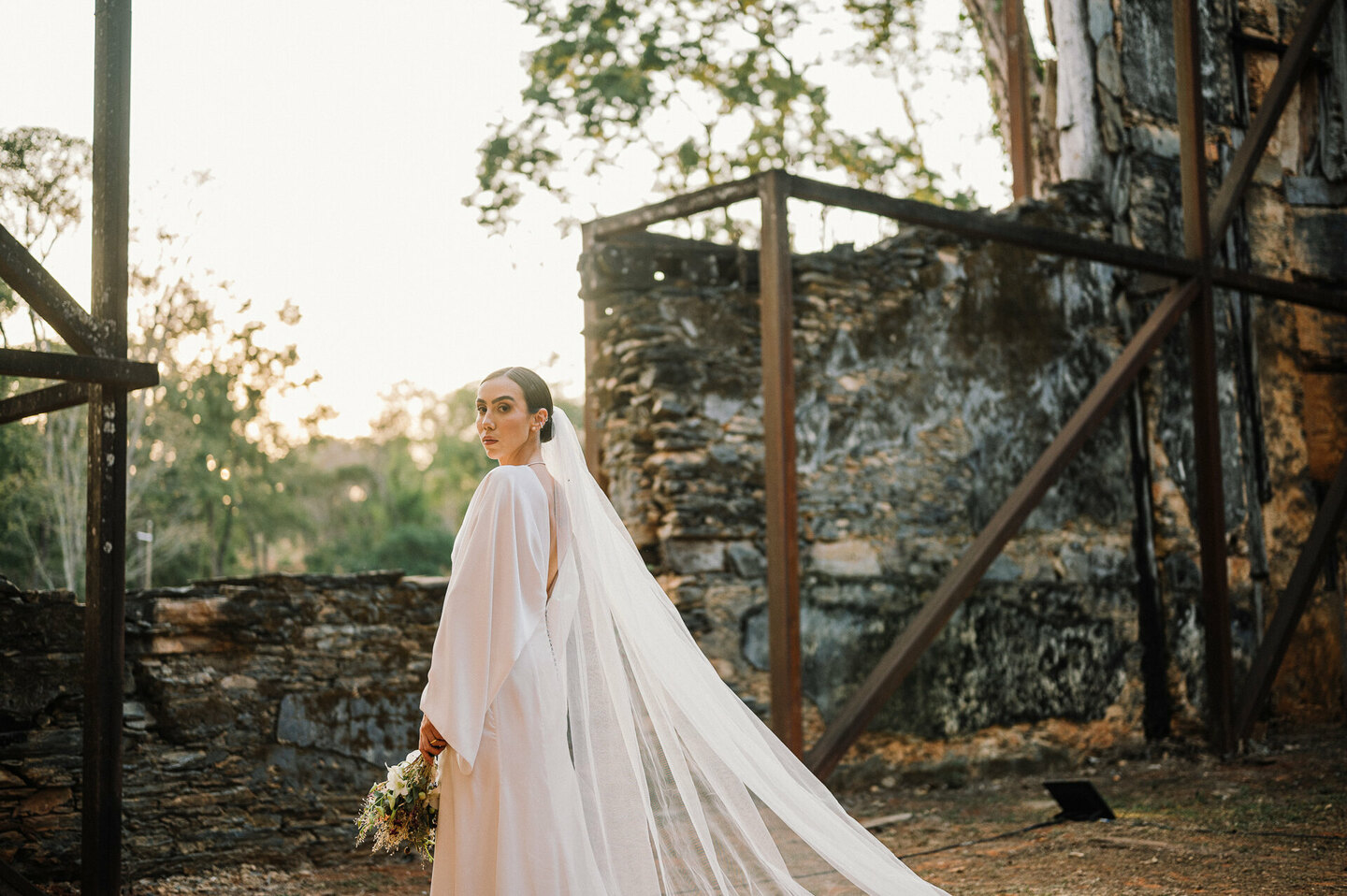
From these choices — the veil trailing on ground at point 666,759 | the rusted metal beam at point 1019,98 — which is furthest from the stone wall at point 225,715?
the rusted metal beam at point 1019,98

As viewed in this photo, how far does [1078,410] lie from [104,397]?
5266 mm

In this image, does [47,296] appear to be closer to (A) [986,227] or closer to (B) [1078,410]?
(A) [986,227]

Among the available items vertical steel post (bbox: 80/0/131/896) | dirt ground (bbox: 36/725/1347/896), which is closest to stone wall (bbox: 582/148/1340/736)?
dirt ground (bbox: 36/725/1347/896)

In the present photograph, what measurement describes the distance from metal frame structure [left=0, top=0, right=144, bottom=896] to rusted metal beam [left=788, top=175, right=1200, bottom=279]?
9.09 feet

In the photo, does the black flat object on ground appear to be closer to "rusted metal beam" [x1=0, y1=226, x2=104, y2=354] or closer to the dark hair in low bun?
the dark hair in low bun

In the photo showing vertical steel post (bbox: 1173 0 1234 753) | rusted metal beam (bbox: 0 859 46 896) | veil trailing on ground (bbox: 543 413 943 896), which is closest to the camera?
veil trailing on ground (bbox: 543 413 943 896)

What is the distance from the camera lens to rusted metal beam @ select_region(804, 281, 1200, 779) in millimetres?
4945

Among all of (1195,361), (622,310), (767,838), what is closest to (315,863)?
(767,838)

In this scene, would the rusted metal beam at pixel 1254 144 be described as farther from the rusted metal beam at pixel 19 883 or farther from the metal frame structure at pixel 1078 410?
the rusted metal beam at pixel 19 883

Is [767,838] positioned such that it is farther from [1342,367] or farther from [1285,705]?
[1342,367]

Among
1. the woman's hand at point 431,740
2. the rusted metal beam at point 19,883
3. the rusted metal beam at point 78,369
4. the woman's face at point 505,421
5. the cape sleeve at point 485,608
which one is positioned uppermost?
the rusted metal beam at point 78,369

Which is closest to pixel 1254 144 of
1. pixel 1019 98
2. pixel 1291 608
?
pixel 1291 608

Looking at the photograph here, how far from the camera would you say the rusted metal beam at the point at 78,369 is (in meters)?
3.43

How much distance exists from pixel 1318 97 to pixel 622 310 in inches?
241
